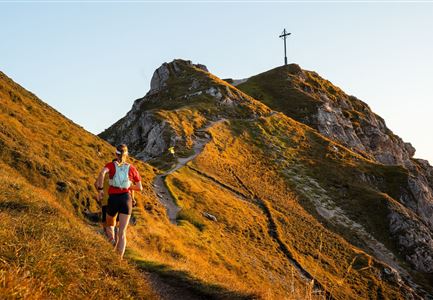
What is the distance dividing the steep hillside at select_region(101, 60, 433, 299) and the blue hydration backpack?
66.3 ft

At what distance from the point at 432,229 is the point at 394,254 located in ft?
77.4

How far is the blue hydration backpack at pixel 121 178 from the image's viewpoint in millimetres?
12453

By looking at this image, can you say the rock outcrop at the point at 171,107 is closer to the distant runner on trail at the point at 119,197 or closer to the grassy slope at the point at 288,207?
the grassy slope at the point at 288,207

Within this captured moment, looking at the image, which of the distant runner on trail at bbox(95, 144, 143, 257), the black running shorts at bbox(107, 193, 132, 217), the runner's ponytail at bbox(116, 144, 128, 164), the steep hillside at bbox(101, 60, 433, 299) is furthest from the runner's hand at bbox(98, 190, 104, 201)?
the steep hillside at bbox(101, 60, 433, 299)

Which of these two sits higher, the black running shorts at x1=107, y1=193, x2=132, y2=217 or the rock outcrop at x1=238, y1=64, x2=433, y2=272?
the rock outcrop at x1=238, y1=64, x2=433, y2=272

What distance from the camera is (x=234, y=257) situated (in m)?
41.9

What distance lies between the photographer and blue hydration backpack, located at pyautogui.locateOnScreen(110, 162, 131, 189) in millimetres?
12453

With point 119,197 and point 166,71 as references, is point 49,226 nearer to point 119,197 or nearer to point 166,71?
point 119,197

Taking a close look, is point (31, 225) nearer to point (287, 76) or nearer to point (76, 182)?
point (76, 182)

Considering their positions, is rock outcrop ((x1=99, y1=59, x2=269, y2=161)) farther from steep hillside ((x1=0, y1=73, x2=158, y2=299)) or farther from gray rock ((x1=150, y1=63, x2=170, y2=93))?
steep hillside ((x1=0, y1=73, x2=158, y2=299))

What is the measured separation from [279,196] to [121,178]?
63.8 meters

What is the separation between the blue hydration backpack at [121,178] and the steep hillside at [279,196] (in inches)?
796

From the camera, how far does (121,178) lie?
12555 millimetres

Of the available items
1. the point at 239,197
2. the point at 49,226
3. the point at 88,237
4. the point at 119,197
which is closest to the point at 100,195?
the point at 119,197
